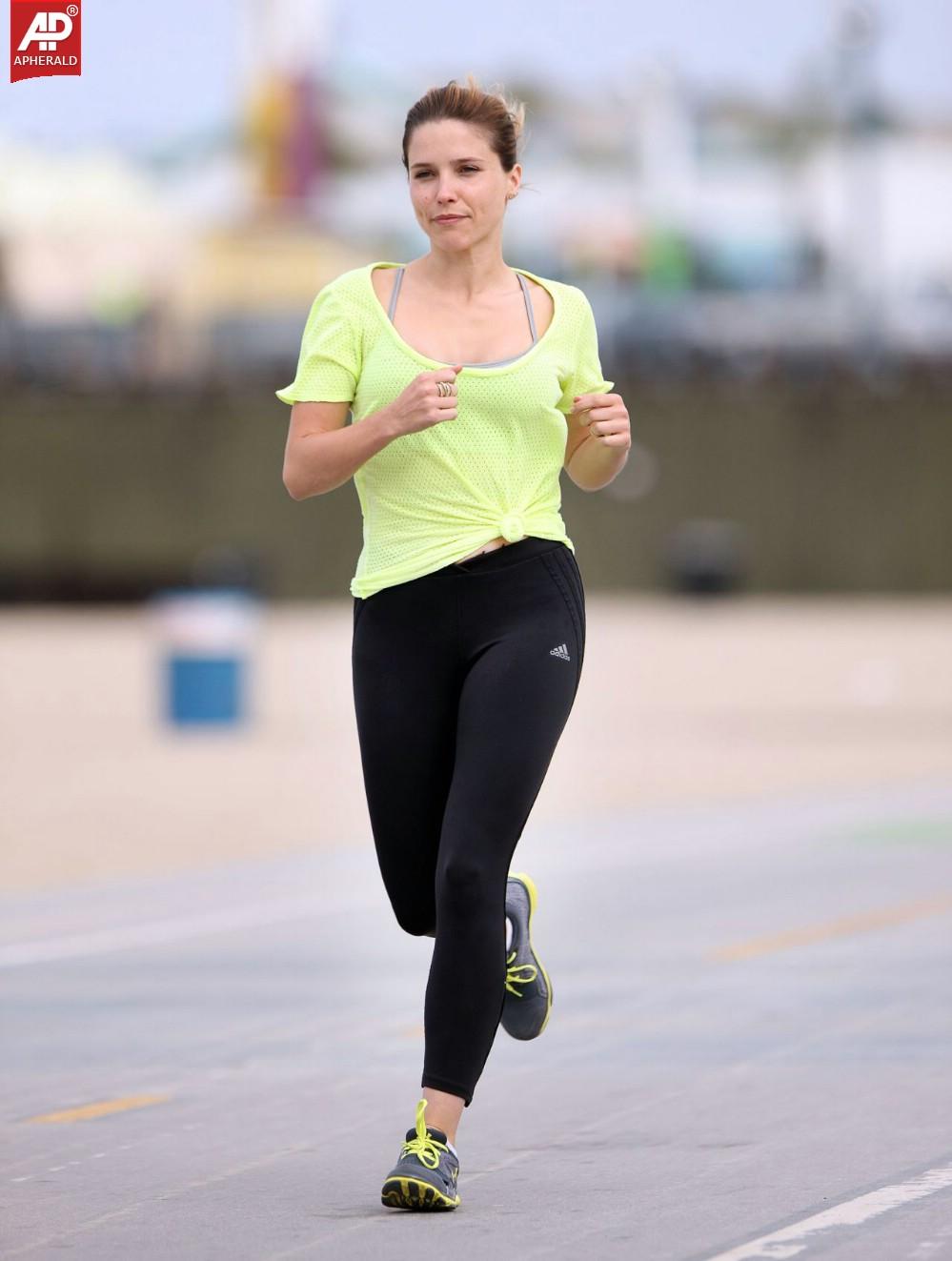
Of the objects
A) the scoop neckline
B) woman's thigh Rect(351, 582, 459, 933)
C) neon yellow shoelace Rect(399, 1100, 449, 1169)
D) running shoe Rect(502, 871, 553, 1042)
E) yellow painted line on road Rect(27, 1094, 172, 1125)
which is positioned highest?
the scoop neckline

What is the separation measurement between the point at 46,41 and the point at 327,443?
7.80 feet

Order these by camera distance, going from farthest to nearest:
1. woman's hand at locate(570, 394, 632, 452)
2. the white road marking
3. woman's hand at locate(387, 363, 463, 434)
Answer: woman's hand at locate(570, 394, 632, 452), woman's hand at locate(387, 363, 463, 434), the white road marking

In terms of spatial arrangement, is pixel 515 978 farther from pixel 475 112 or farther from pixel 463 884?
pixel 475 112

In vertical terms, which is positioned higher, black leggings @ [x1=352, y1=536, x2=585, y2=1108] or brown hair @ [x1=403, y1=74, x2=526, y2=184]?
brown hair @ [x1=403, y1=74, x2=526, y2=184]

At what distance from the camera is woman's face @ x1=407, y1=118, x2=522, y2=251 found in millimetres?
5840

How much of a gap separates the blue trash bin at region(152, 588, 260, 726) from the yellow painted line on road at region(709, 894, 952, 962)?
12.7 metres

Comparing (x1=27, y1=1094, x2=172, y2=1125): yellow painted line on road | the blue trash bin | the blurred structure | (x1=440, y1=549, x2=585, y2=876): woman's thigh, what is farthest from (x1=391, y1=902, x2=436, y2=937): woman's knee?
the blurred structure

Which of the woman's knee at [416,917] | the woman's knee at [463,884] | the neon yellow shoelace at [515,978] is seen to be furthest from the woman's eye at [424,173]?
the neon yellow shoelace at [515,978]

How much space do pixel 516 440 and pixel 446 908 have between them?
0.97 metres

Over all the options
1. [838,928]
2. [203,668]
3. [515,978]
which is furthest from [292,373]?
[515,978]

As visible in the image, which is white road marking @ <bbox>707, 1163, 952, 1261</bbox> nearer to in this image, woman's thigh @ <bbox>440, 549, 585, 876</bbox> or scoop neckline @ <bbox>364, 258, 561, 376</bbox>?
woman's thigh @ <bbox>440, 549, 585, 876</bbox>

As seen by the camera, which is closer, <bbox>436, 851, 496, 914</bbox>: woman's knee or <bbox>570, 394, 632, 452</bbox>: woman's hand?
<bbox>436, 851, 496, 914</bbox>: woman's knee

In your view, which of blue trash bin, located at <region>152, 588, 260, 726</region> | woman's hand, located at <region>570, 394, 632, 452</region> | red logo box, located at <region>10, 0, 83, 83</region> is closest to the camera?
woman's hand, located at <region>570, 394, 632, 452</region>

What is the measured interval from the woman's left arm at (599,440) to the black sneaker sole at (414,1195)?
1.47 metres
